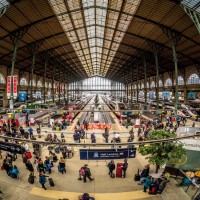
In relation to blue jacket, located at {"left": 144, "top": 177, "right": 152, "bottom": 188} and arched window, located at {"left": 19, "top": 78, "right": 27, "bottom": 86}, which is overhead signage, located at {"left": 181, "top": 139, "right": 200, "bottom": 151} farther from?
arched window, located at {"left": 19, "top": 78, "right": 27, "bottom": 86}

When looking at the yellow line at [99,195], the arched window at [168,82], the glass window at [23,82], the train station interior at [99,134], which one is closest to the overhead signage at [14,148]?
the train station interior at [99,134]

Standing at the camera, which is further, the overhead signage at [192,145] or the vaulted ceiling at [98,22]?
the vaulted ceiling at [98,22]

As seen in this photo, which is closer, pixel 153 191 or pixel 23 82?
pixel 153 191

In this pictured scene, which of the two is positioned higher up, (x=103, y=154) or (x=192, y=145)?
(x=103, y=154)

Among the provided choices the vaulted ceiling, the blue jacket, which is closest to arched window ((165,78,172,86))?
the vaulted ceiling

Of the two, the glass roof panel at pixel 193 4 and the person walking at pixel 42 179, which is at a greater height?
the glass roof panel at pixel 193 4

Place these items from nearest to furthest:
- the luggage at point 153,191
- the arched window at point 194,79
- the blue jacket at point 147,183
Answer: the luggage at point 153,191 < the blue jacket at point 147,183 < the arched window at point 194,79

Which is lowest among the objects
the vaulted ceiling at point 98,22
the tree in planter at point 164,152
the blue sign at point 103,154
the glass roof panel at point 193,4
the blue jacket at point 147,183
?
the blue jacket at point 147,183

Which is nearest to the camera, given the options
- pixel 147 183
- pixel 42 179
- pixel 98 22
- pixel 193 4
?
pixel 147 183

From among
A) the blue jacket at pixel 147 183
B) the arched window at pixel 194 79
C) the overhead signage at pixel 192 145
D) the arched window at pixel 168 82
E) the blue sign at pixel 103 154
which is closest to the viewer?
the blue sign at pixel 103 154

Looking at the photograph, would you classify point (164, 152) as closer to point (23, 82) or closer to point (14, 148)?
point (14, 148)

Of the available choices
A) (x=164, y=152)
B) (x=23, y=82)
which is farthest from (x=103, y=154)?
(x=23, y=82)

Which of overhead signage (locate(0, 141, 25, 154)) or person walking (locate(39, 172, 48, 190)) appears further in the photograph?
person walking (locate(39, 172, 48, 190))

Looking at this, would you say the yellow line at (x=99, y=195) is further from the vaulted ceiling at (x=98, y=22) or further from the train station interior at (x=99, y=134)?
the vaulted ceiling at (x=98, y=22)
